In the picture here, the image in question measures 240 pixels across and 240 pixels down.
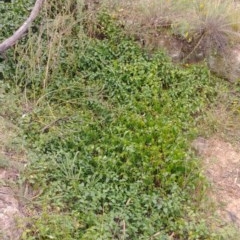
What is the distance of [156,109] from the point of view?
437 centimetres

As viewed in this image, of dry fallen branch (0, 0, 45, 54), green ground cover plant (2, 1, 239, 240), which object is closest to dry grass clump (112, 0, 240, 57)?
green ground cover plant (2, 1, 239, 240)

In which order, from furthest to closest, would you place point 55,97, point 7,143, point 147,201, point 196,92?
point 196,92 → point 55,97 → point 7,143 → point 147,201

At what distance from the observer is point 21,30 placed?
4.20 metres

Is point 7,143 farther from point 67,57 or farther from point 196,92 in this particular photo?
point 196,92

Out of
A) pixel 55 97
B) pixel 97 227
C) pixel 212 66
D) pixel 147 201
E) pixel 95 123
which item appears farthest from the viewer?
pixel 212 66

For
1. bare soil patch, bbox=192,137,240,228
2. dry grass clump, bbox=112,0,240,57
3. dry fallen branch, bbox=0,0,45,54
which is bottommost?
bare soil patch, bbox=192,137,240,228

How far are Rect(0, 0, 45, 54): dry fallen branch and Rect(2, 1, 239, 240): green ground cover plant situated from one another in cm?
22

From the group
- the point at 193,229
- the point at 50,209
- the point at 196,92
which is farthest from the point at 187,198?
the point at 196,92

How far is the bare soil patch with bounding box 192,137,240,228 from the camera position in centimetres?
364

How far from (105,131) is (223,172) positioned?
117 centimetres

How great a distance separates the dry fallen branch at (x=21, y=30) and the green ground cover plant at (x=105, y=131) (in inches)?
8.8

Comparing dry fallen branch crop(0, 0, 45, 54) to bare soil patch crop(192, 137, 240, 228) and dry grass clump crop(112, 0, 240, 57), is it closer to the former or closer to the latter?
dry grass clump crop(112, 0, 240, 57)

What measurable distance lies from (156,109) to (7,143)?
1.54 metres

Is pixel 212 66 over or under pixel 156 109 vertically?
over
